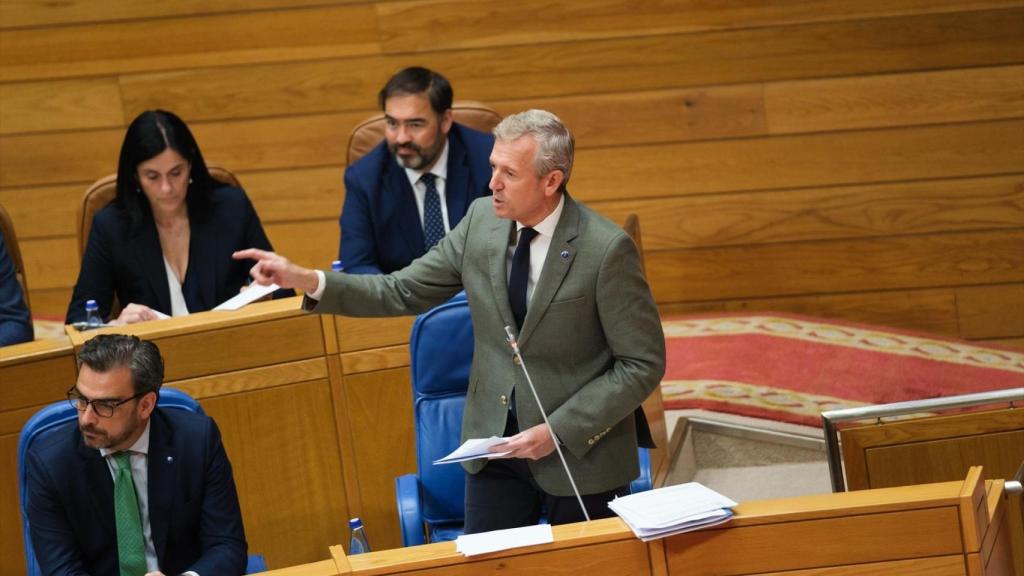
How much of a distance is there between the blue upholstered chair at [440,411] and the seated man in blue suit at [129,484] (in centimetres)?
43

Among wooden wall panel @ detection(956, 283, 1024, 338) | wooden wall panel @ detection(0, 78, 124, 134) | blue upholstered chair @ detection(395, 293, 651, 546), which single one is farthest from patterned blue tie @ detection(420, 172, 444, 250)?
wooden wall panel @ detection(956, 283, 1024, 338)

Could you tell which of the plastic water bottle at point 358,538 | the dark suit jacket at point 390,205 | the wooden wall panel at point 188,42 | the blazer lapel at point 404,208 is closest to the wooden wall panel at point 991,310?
the dark suit jacket at point 390,205

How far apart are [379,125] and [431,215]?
16.8 inches

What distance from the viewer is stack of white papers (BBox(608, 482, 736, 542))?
80.0 inches

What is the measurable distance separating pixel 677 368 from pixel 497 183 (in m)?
1.91

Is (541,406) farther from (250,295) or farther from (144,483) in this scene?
(144,483)

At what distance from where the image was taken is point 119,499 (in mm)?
2400

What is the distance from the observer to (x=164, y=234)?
3410 mm

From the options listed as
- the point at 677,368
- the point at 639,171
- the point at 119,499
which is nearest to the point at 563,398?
the point at 119,499

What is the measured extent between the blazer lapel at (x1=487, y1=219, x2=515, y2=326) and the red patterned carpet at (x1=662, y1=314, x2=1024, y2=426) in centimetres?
158

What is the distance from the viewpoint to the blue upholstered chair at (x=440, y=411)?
274 cm

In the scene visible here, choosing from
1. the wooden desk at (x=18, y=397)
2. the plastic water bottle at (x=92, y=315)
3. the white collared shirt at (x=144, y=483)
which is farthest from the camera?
the plastic water bottle at (x=92, y=315)

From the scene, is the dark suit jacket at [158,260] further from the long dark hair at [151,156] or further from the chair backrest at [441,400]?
the chair backrest at [441,400]

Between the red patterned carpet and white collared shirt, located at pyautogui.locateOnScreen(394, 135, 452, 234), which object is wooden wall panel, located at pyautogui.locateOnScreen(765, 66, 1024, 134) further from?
white collared shirt, located at pyautogui.locateOnScreen(394, 135, 452, 234)
